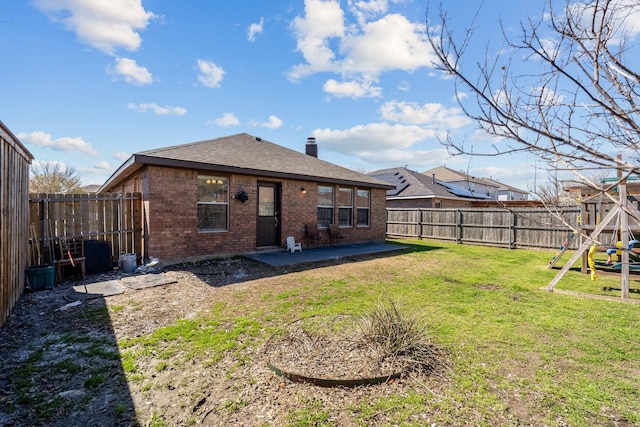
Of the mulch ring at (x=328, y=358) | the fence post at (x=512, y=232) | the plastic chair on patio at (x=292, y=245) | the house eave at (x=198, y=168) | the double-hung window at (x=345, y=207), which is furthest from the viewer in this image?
the fence post at (x=512, y=232)

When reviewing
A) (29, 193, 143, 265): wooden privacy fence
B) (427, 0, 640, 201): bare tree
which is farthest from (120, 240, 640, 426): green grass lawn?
(29, 193, 143, 265): wooden privacy fence

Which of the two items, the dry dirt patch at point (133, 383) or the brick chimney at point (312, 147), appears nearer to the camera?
the dry dirt patch at point (133, 383)

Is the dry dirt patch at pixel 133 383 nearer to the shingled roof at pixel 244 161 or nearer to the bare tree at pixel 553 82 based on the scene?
the bare tree at pixel 553 82

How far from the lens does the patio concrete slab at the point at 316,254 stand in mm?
8595

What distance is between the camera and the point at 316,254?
9.75m

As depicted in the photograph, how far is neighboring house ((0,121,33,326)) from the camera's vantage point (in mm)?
4102

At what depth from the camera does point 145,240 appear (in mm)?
7918

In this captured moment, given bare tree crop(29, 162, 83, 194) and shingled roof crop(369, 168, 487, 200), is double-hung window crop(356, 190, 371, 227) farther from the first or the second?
bare tree crop(29, 162, 83, 194)

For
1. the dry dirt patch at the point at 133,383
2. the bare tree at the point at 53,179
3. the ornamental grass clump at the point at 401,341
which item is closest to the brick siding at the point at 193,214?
the dry dirt patch at the point at 133,383

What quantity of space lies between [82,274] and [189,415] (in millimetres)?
6202

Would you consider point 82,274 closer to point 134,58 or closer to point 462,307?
point 134,58

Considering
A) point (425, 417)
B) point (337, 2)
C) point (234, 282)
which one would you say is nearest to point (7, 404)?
point (425, 417)

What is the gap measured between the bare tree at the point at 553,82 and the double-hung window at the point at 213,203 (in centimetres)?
796

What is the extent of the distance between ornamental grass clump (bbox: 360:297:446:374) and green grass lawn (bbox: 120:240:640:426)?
0.20 metres
